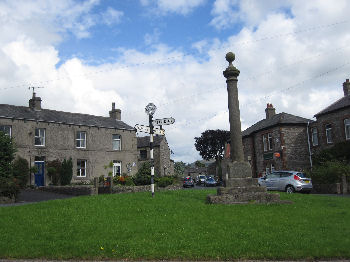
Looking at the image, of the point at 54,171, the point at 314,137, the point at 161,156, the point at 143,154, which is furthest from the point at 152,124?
the point at 143,154

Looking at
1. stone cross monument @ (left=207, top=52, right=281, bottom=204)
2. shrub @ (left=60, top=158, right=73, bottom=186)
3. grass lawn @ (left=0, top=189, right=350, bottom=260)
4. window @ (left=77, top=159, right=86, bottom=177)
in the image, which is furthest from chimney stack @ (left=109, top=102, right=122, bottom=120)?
grass lawn @ (left=0, top=189, right=350, bottom=260)

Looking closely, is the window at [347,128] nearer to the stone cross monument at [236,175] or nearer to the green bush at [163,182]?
the green bush at [163,182]

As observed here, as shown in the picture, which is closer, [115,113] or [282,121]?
[282,121]

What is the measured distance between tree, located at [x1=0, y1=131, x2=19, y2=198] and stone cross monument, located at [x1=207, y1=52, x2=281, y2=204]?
11449 mm

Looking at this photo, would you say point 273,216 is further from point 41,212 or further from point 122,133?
point 122,133

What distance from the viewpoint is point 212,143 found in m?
64.1

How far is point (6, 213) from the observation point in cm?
1041

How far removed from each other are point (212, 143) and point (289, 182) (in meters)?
44.0

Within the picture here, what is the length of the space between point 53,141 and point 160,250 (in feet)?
90.7

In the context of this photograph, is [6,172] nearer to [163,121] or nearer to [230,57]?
[163,121]

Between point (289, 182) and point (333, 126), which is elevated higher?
point (333, 126)

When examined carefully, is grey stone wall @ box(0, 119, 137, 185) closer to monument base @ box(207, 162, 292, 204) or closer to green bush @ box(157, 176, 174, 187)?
green bush @ box(157, 176, 174, 187)

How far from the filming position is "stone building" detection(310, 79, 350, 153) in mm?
29406

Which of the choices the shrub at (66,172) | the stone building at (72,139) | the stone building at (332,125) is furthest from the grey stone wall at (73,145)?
the stone building at (332,125)
